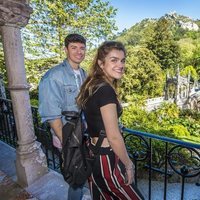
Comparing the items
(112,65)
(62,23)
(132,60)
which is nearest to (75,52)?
(112,65)

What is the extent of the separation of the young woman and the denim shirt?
1.77 ft

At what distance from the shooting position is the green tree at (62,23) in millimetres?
11008

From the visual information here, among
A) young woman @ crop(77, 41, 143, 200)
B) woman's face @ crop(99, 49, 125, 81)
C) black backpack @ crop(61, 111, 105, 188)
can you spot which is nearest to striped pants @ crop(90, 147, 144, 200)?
young woman @ crop(77, 41, 143, 200)

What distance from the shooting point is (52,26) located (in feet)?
38.1

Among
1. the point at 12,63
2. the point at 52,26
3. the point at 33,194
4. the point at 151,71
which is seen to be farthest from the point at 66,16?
the point at 151,71

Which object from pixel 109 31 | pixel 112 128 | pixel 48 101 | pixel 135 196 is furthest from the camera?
pixel 109 31

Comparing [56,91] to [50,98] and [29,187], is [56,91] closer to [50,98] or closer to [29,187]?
[50,98]

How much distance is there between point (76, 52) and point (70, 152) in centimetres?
98

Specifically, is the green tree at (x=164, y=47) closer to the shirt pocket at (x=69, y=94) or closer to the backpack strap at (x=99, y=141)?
the shirt pocket at (x=69, y=94)

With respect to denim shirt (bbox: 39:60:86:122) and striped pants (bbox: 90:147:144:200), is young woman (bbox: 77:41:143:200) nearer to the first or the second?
striped pants (bbox: 90:147:144:200)

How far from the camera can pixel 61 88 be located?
1986 mm

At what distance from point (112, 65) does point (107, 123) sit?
0.44 metres

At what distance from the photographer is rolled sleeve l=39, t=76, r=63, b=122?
193cm

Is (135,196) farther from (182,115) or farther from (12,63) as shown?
(182,115)
